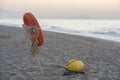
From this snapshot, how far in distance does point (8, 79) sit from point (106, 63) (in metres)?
5.17

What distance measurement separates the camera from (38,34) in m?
8.45

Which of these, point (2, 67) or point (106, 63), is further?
point (106, 63)

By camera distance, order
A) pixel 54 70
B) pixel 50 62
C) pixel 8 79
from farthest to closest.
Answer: pixel 50 62 → pixel 54 70 → pixel 8 79

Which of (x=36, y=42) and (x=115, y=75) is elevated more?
(x=36, y=42)

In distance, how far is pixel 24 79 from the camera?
8.33 meters

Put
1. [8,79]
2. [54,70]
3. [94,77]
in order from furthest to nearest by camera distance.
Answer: [54,70], [94,77], [8,79]

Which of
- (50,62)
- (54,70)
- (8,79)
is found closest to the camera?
(8,79)

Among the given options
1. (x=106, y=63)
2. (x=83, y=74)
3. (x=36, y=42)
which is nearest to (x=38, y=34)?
(x=36, y=42)

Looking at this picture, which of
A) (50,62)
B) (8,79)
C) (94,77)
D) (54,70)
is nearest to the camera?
(8,79)

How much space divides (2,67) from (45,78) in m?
2.15

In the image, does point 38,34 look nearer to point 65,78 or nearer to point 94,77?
point 65,78

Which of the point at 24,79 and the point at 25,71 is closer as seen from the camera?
the point at 24,79

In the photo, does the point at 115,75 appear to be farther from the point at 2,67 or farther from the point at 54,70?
the point at 2,67

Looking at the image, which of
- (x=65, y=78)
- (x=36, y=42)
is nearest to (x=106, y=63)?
(x=65, y=78)
